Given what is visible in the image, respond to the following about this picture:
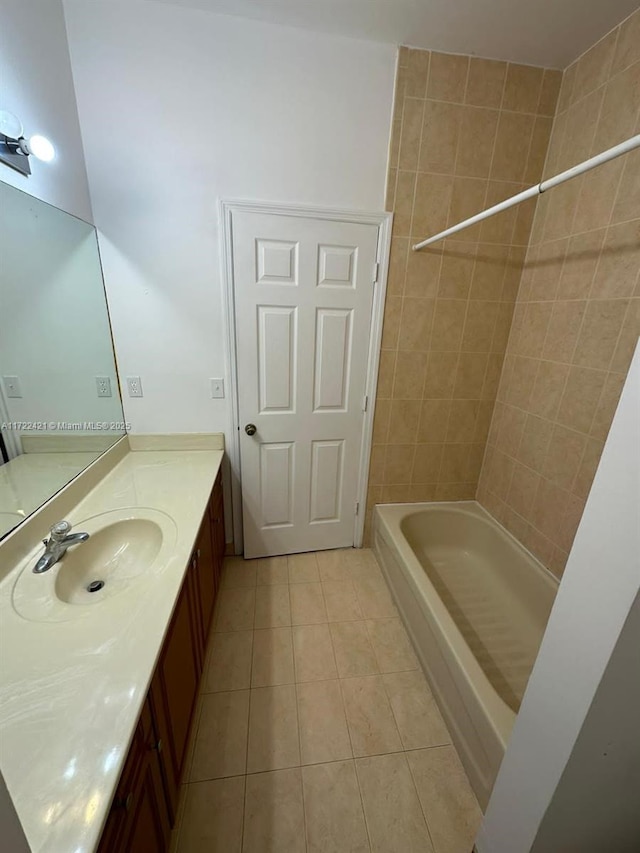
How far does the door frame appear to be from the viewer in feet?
5.36

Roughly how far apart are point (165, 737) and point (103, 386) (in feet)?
4.78

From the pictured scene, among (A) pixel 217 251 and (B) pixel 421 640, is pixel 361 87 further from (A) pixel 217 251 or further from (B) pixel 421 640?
(B) pixel 421 640

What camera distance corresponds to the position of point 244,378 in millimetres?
1851

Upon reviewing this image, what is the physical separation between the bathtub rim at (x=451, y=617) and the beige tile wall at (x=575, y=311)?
0.27 meters

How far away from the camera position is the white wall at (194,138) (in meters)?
1.41

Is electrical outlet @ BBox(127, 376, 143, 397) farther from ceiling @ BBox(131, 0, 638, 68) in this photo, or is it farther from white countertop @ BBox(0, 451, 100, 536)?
ceiling @ BBox(131, 0, 638, 68)

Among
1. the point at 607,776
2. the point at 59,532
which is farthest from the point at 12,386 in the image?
the point at 607,776

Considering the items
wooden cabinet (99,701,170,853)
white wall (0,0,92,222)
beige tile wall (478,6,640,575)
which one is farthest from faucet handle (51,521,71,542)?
beige tile wall (478,6,640,575)

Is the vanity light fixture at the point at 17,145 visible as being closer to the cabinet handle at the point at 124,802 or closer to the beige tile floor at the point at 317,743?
the cabinet handle at the point at 124,802

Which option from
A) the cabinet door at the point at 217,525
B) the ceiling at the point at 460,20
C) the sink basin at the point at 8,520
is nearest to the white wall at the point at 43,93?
the ceiling at the point at 460,20

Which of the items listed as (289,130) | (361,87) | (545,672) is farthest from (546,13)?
(545,672)

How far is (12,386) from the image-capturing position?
1.15 metres

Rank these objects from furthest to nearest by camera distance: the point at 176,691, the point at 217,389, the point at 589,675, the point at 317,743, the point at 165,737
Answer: the point at 217,389 < the point at 317,743 < the point at 176,691 < the point at 165,737 < the point at 589,675

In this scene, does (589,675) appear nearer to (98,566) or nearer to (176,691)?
(176,691)
